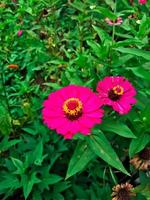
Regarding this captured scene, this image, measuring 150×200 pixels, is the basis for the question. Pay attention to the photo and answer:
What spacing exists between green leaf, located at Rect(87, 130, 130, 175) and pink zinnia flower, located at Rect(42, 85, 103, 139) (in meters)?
0.08

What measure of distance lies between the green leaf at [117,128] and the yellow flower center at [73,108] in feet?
0.32

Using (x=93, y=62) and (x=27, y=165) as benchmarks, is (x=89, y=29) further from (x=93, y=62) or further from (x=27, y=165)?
(x=27, y=165)

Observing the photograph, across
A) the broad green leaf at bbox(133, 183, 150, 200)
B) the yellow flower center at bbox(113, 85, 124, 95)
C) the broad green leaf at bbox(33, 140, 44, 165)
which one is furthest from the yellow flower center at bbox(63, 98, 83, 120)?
the broad green leaf at bbox(133, 183, 150, 200)

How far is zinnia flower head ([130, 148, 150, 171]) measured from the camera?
1337 mm

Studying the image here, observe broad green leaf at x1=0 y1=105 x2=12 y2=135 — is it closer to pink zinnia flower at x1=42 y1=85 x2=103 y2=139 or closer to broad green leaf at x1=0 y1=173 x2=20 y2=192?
broad green leaf at x1=0 y1=173 x2=20 y2=192

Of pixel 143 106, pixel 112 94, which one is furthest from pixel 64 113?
pixel 143 106

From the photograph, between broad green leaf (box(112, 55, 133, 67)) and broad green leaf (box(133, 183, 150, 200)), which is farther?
broad green leaf (box(112, 55, 133, 67))

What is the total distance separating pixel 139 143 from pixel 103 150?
0.13 m

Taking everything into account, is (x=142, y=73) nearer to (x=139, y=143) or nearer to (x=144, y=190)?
(x=139, y=143)

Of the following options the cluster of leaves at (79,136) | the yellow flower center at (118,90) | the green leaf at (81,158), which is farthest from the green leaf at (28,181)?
the yellow flower center at (118,90)

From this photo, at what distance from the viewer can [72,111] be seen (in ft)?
3.97

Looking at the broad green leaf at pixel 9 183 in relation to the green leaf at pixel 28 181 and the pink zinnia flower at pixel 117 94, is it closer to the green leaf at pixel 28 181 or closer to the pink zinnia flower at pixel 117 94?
the green leaf at pixel 28 181

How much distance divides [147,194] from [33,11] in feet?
4.39

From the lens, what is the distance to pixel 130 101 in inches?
49.4
